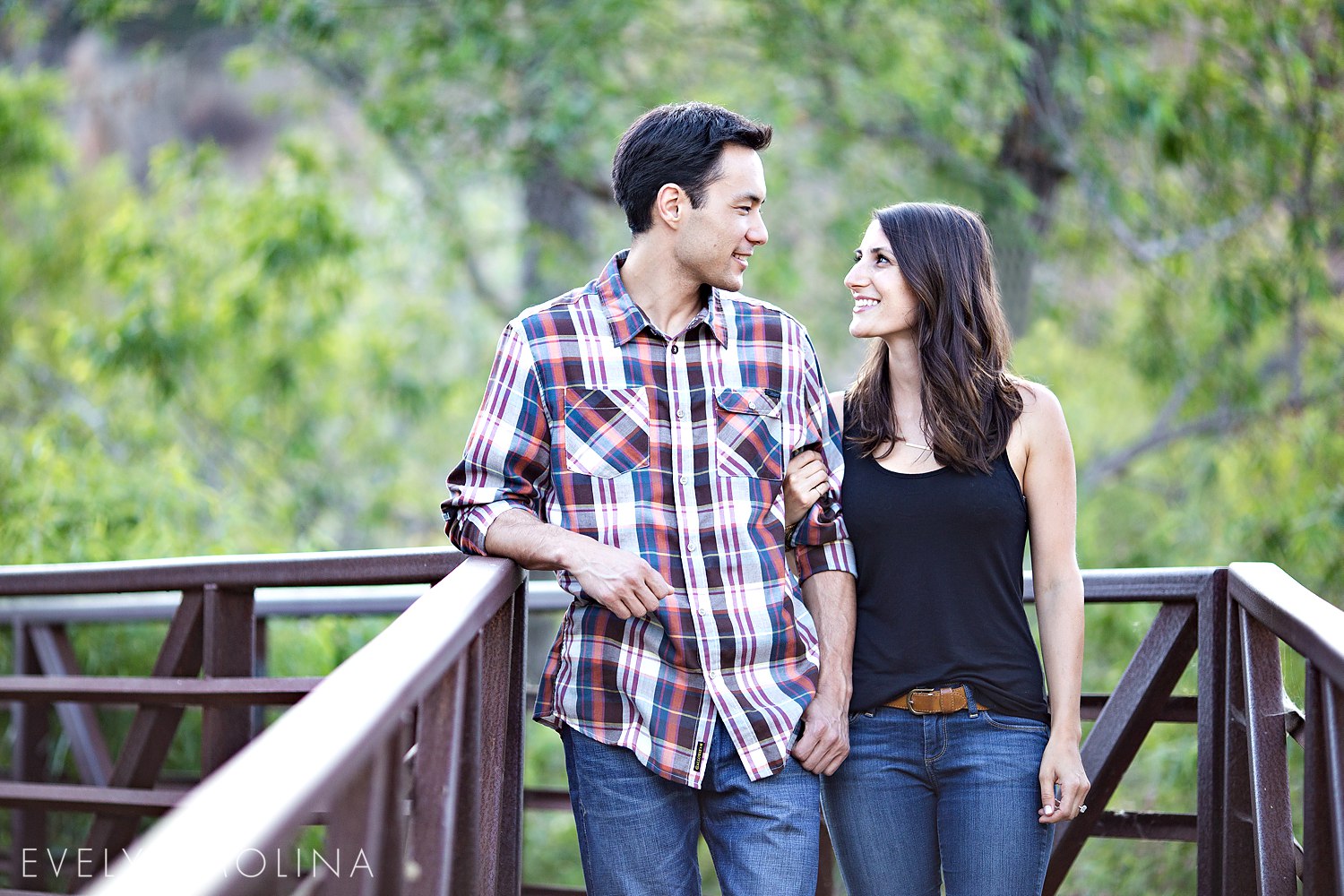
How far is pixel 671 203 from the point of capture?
2.06m

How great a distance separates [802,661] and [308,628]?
373 centimetres

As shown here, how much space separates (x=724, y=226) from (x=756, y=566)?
531mm

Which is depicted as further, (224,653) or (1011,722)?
(224,653)

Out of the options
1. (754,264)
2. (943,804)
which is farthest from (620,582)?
(754,264)

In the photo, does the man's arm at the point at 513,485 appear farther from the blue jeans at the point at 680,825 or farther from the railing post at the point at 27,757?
the railing post at the point at 27,757

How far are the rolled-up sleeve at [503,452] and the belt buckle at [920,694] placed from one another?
0.64m

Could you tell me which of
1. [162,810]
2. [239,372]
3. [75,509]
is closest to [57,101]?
[239,372]

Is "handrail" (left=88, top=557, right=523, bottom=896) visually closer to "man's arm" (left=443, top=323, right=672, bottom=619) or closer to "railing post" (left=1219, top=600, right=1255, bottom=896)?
"man's arm" (left=443, top=323, right=672, bottom=619)

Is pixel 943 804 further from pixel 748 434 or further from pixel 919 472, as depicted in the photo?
pixel 748 434

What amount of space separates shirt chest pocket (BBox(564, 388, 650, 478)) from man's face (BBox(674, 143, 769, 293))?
253 mm

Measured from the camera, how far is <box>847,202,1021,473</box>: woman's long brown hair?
2076 mm

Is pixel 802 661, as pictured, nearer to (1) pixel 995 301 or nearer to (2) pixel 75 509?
(1) pixel 995 301

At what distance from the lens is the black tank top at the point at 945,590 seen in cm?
199

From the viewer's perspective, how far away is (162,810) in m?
2.64
